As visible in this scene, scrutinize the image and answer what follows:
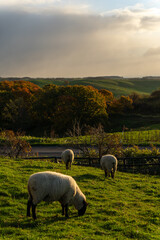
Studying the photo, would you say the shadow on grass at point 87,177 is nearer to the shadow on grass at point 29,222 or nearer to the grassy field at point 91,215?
the grassy field at point 91,215

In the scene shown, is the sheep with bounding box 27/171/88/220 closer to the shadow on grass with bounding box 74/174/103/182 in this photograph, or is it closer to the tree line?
the shadow on grass with bounding box 74/174/103/182

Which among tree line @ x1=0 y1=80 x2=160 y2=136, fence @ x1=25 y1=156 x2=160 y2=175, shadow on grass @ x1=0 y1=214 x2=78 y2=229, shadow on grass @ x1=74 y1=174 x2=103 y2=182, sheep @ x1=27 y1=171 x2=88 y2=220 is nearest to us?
shadow on grass @ x1=0 y1=214 x2=78 y2=229

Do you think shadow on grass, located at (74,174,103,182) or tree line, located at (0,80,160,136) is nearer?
shadow on grass, located at (74,174,103,182)

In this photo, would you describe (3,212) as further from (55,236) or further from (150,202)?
(150,202)

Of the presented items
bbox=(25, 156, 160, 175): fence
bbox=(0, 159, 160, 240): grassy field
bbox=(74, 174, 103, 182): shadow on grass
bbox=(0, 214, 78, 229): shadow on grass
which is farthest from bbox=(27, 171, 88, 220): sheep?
bbox=(25, 156, 160, 175): fence

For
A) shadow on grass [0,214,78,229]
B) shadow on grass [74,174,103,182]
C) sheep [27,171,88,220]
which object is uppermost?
sheep [27,171,88,220]

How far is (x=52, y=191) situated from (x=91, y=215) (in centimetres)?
224

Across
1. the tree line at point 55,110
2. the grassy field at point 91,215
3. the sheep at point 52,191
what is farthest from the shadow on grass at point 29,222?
the tree line at point 55,110

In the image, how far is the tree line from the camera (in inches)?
2325

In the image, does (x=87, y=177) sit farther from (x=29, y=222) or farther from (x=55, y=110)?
(x=55, y=110)

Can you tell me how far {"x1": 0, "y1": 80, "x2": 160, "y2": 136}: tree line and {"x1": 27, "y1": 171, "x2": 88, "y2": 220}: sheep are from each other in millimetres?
44528

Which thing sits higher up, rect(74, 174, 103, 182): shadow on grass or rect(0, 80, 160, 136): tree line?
rect(0, 80, 160, 136): tree line

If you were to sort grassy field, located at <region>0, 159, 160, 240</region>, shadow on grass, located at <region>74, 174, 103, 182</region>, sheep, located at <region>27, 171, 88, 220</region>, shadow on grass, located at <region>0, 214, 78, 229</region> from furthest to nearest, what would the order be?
1. shadow on grass, located at <region>74, 174, 103, 182</region>
2. sheep, located at <region>27, 171, 88, 220</region>
3. shadow on grass, located at <region>0, 214, 78, 229</region>
4. grassy field, located at <region>0, 159, 160, 240</region>

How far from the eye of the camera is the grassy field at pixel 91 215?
27.1 feet
